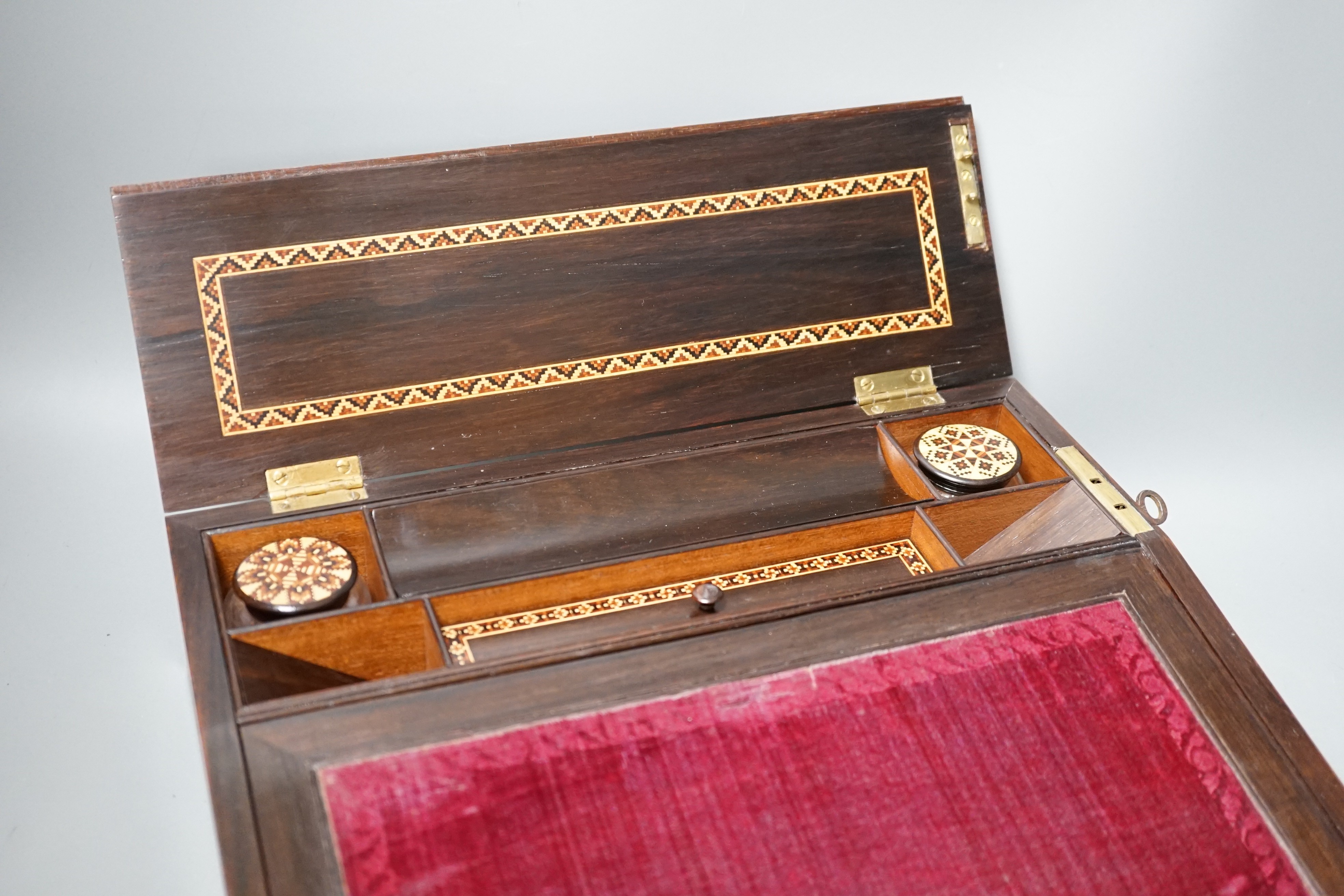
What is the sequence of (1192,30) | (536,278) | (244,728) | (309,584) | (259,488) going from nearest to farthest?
1. (244,728)
2. (309,584)
3. (259,488)
4. (536,278)
5. (1192,30)

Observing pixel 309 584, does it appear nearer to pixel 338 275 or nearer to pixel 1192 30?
pixel 338 275

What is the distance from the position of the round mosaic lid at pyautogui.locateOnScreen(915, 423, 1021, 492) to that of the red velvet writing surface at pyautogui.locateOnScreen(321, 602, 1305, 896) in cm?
42

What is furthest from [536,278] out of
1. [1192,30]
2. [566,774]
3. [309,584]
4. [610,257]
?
[1192,30]

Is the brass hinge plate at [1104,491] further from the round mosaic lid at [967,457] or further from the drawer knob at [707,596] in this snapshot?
the drawer knob at [707,596]

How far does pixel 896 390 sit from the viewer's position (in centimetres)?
236

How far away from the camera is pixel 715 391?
228cm

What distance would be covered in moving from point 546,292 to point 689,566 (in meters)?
0.57

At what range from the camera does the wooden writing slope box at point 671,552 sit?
1.59 meters

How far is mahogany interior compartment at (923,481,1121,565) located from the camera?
2.09 metres

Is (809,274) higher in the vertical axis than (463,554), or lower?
higher

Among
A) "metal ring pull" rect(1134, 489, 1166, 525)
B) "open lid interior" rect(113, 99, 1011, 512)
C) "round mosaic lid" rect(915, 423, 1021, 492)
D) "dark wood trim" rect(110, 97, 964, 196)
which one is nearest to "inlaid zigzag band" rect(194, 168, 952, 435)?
"open lid interior" rect(113, 99, 1011, 512)

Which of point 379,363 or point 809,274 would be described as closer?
point 379,363

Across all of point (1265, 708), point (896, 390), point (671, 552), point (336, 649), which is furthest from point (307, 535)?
point (1265, 708)

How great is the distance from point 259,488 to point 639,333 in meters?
0.73
